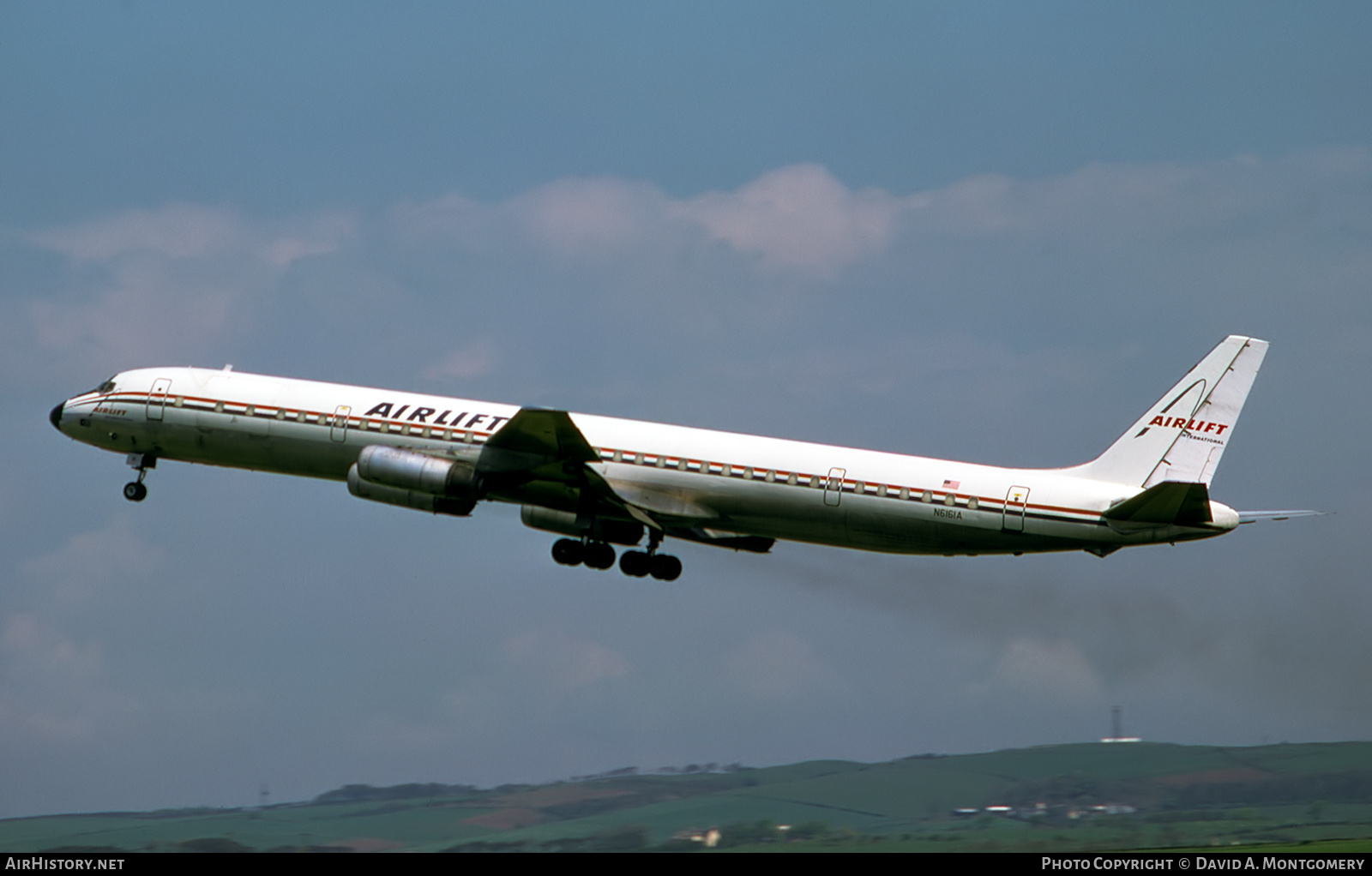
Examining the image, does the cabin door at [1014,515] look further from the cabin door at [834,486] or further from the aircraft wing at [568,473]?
the aircraft wing at [568,473]

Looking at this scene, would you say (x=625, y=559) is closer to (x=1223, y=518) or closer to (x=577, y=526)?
(x=577, y=526)

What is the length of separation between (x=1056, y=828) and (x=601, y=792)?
829 inches

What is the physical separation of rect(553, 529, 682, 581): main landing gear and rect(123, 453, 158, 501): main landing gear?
47.0ft

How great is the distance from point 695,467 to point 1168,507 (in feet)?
43.8

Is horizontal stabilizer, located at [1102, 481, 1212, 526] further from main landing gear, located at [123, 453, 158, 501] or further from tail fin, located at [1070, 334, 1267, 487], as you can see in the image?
main landing gear, located at [123, 453, 158, 501]

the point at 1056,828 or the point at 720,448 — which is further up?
the point at 720,448

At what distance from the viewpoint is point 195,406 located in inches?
2115

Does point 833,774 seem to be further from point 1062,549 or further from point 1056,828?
point 1062,549

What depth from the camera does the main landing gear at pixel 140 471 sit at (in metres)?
55.9

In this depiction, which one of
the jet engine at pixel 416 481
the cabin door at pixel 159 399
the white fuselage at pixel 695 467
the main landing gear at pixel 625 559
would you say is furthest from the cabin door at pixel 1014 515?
the cabin door at pixel 159 399

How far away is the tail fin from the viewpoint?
47875 millimetres

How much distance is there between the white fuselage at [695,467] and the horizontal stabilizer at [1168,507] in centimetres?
27
